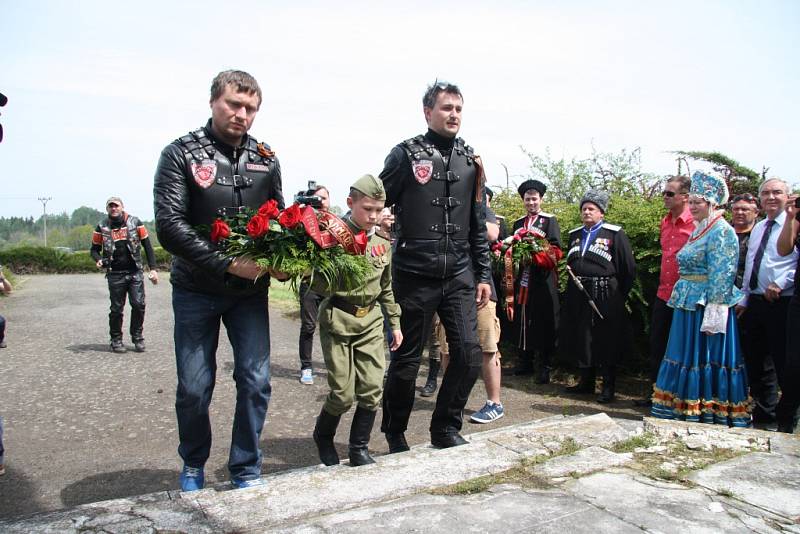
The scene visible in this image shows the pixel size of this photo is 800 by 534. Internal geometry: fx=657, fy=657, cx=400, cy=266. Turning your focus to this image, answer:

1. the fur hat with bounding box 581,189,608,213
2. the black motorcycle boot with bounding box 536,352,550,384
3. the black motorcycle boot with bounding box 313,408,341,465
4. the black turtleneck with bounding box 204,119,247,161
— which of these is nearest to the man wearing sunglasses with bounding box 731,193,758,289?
the fur hat with bounding box 581,189,608,213

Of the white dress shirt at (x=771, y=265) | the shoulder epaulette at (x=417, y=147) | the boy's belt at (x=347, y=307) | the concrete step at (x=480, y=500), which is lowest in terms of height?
the concrete step at (x=480, y=500)

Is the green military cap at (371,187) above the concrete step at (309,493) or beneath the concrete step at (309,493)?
above

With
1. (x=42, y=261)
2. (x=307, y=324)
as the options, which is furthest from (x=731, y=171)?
(x=42, y=261)

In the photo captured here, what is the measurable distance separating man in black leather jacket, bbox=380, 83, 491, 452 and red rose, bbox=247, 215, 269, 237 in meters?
1.34

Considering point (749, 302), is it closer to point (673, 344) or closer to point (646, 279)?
point (673, 344)

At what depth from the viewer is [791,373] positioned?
5.12 meters

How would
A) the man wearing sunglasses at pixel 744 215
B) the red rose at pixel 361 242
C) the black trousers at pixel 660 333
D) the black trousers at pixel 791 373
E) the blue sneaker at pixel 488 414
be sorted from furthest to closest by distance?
the man wearing sunglasses at pixel 744 215 → the black trousers at pixel 660 333 → the blue sneaker at pixel 488 414 → the black trousers at pixel 791 373 → the red rose at pixel 361 242

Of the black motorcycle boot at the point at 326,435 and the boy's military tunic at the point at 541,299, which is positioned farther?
the boy's military tunic at the point at 541,299

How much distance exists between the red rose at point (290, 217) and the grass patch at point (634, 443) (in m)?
2.52

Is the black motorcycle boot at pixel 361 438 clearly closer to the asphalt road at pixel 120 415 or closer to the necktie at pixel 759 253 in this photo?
the asphalt road at pixel 120 415

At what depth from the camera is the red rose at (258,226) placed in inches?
131

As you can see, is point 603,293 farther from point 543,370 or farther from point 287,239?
point 287,239

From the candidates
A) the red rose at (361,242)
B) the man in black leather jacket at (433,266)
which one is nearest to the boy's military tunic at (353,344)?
the red rose at (361,242)

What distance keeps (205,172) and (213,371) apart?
44.1 inches
